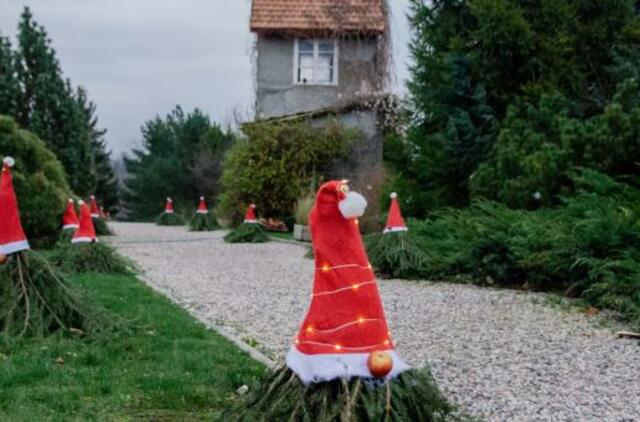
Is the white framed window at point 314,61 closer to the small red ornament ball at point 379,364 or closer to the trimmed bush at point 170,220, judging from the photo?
the trimmed bush at point 170,220

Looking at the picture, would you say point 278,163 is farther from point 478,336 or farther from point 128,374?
point 128,374

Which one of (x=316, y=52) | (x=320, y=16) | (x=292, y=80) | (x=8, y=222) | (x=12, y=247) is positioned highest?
(x=320, y=16)

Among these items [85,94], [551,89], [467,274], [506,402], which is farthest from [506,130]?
[85,94]

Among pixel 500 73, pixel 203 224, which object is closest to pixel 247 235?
pixel 203 224

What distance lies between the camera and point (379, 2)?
22984 mm

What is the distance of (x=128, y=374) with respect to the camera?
4.97 metres

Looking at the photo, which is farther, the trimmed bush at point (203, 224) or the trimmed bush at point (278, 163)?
the trimmed bush at point (203, 224)

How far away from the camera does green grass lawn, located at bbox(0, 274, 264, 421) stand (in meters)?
4.28

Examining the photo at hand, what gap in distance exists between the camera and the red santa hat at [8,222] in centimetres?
605

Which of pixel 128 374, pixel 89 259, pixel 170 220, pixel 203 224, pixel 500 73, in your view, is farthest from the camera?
pixel 170 220

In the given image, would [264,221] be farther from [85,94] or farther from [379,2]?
[85,94]

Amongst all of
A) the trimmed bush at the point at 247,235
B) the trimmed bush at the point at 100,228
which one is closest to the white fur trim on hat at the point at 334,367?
the trimmed bush at the point at 247,235

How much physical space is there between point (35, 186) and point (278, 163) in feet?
24.5

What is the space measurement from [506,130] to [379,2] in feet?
41.4
